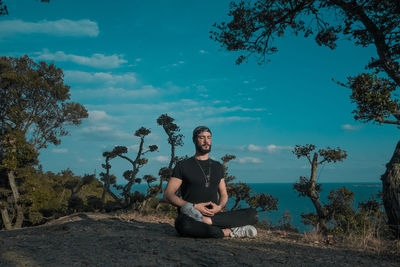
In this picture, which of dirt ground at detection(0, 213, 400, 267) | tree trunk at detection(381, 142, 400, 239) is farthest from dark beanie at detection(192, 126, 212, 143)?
tree trunk at detection(381, 142, 400, 239)

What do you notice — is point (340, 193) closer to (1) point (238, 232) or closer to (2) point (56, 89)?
(1) point (238, 232)

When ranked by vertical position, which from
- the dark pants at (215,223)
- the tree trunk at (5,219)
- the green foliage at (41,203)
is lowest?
the tree trunk at (5,219)

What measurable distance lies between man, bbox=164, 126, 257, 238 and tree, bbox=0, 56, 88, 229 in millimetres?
12985

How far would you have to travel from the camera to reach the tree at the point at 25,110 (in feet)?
50.3

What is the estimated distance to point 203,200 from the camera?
16.9ft

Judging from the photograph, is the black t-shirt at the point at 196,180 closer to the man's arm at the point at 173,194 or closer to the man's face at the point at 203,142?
the man's arm at the point at 173,194

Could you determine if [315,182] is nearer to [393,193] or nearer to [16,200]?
A: [393,193]

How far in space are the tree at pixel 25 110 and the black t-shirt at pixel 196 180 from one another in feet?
42.5

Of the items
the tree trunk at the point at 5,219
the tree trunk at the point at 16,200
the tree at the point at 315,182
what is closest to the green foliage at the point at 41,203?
the tree trunk at the point at 16,200

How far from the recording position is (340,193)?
10.2 m

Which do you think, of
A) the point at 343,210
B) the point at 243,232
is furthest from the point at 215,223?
the point at 343,210

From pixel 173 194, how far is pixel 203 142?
1064 millimetres

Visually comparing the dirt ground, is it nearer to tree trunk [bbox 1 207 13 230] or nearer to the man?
the man

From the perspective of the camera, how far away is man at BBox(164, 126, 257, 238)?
4.91 meters
